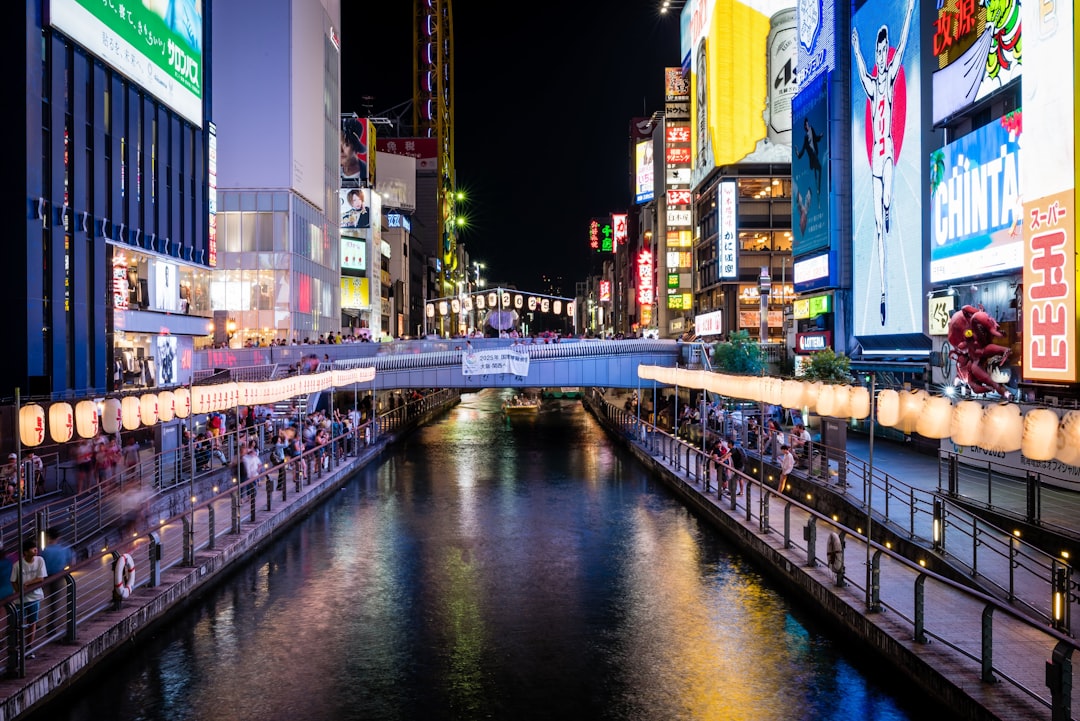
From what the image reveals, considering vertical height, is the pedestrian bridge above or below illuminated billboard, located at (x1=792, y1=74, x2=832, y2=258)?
below

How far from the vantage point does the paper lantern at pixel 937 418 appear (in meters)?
15.8

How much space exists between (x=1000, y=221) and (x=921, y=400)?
682 inches

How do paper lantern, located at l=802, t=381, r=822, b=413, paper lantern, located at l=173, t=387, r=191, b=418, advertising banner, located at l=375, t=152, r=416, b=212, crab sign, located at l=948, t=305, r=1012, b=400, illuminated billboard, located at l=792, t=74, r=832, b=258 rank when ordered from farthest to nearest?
advertising banner, located at l=375, t=152, r=416, b=212
illuminated billboard, located at l=792, t=74, r=832, b=258
crab sign, located at l=948, t=305, r=1012, b=400
paper lantern, located at l=173, t=387, r=191, b=418
paper lantern, located at l=802, t=381, r=822, b=413

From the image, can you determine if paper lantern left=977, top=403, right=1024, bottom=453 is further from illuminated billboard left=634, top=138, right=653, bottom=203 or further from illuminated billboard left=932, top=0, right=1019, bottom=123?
illuminated billboard left=634, top=138, right=653, bottom=203

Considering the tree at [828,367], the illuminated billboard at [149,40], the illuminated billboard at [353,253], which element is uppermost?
the illuminated billboard at [149,40]

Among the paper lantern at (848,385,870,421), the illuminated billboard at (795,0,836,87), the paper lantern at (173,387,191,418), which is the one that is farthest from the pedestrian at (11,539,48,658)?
the illuminated billboard at (795,0,836,87)

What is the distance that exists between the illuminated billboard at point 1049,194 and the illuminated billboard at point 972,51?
2.83m

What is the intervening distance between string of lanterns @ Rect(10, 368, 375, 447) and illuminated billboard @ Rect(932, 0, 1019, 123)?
86.6 feet

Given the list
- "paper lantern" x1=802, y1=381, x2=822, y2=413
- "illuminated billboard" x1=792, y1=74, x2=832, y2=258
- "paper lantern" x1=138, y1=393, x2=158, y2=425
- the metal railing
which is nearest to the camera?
the metal railing

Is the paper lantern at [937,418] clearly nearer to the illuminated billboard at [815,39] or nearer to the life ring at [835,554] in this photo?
the life ring at [835,554]

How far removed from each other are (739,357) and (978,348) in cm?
2050

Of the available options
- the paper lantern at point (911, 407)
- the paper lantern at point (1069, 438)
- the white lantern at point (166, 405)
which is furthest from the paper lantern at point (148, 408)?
the paper lantern at point (1069, 438)

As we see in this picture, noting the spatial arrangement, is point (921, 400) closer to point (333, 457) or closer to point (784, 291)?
point (333, 457)

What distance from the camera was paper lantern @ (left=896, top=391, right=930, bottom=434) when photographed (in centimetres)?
1664
